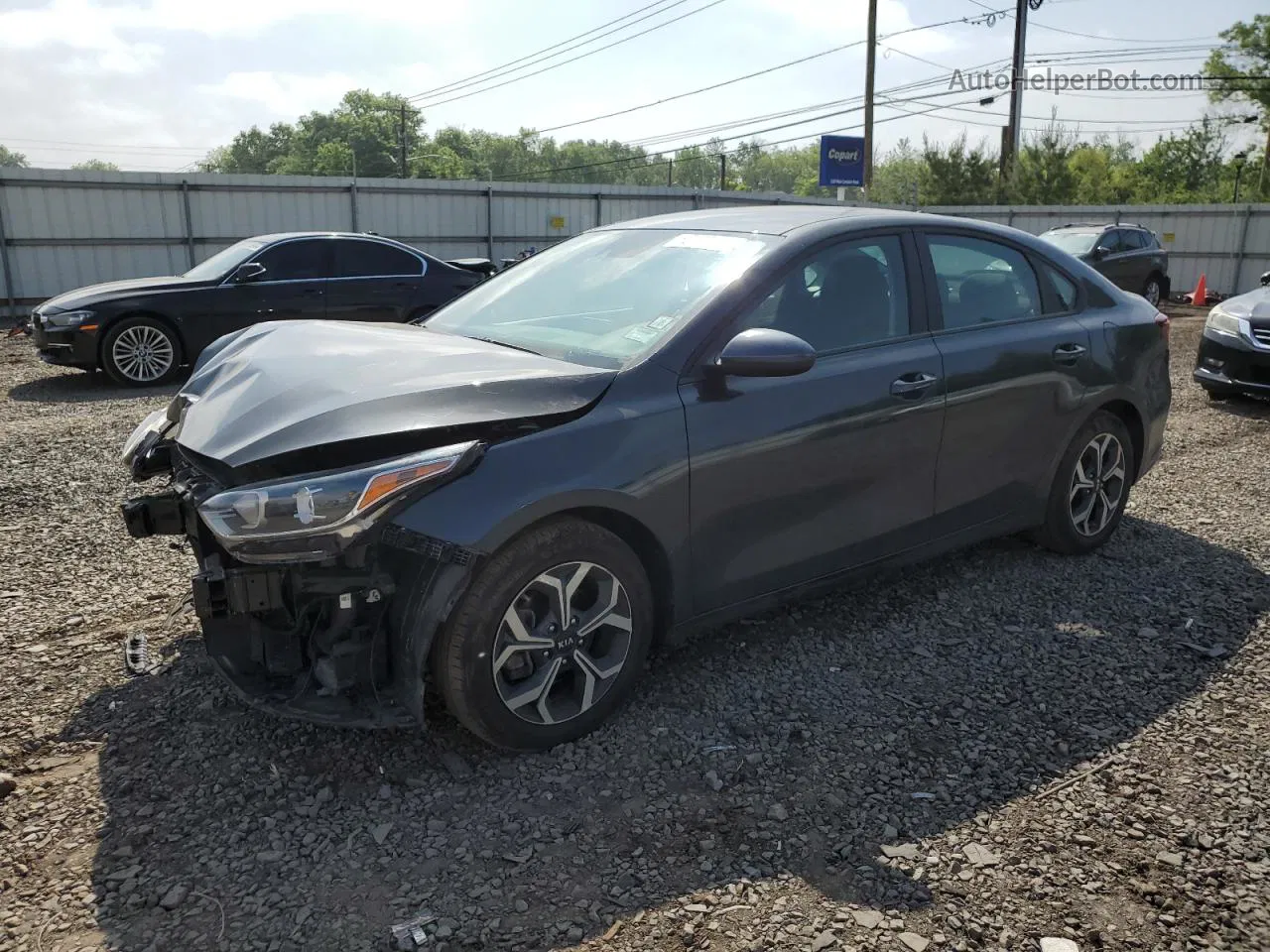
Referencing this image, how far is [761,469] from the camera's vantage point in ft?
10.9

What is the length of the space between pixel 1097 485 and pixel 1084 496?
0.32ft

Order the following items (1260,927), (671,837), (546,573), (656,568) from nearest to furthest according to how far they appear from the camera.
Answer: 1. (1260,927)
2. (671,837)
3. (546,573)
4. (656,568)

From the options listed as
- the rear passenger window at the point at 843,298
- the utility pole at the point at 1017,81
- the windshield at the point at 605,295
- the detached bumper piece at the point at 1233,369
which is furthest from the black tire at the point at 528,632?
the utility pole at the point at 1017,81

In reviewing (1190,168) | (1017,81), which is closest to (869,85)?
(1017,81)

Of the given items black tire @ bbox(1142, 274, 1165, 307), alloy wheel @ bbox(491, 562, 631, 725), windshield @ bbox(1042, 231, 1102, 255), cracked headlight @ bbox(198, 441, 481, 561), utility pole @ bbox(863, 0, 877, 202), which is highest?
utility pole @ bbox(863, 0, 877, 202)

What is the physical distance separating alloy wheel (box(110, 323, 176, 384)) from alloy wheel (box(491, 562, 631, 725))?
8.45 meters

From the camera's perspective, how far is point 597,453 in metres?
2.94

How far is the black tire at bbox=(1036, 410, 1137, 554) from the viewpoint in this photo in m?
4.61

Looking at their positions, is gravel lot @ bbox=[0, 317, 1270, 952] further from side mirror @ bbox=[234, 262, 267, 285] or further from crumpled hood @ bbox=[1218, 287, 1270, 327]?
side mirror @ bbox=[234, 262, 267, 285]

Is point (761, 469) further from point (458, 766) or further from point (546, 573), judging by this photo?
point (458, 766)

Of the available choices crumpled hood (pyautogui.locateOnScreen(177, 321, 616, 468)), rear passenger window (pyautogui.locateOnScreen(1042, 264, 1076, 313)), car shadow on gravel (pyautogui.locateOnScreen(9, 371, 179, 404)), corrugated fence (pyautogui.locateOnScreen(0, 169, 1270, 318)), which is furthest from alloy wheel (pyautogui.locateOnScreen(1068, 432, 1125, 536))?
corrugated fence (pyautogui.locateOnScreen(0, 169, 1270, 318))

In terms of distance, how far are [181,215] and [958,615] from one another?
654 inches

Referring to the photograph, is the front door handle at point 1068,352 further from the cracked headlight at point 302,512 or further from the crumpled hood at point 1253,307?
the crumpled hood at point 1253,307

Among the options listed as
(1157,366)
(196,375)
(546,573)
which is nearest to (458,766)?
(546,573)
